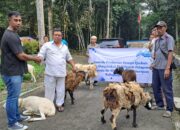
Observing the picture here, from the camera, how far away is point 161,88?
9.60m

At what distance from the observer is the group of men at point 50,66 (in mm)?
7523

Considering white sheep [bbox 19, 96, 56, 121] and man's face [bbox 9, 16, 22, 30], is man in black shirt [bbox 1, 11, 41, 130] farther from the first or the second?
white sheep [bbox 19, 96, 56, 121]

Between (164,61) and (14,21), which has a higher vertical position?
(14,21)

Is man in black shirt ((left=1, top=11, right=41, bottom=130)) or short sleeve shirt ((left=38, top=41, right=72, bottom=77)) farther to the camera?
short sleeve shirt ((left=38, top=41, right=72, bottom=77))

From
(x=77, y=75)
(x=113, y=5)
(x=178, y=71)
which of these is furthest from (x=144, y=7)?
(x=77, y=75)

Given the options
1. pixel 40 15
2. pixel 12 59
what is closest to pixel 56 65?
pixel 12 59

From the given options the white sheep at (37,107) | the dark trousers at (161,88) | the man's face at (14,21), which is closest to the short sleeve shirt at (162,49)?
the dark trousers at (161,88)

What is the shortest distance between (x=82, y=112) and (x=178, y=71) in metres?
8.55

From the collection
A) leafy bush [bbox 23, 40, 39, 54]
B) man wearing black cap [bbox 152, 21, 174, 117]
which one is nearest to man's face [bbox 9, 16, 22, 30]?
man wearing black cap [bbox 152, 21, 174, 117]

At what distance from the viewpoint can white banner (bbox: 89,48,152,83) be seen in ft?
44.2

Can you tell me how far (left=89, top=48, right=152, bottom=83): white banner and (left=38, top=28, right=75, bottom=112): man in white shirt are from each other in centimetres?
428

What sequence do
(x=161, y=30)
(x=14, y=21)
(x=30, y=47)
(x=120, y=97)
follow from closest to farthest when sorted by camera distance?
(x=14, y=21) → (x=120, y=97) → (x=161, y=30) → (x=30, y=47)

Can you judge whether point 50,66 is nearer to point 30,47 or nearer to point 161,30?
point 161,30

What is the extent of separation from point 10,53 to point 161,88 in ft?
12.7
